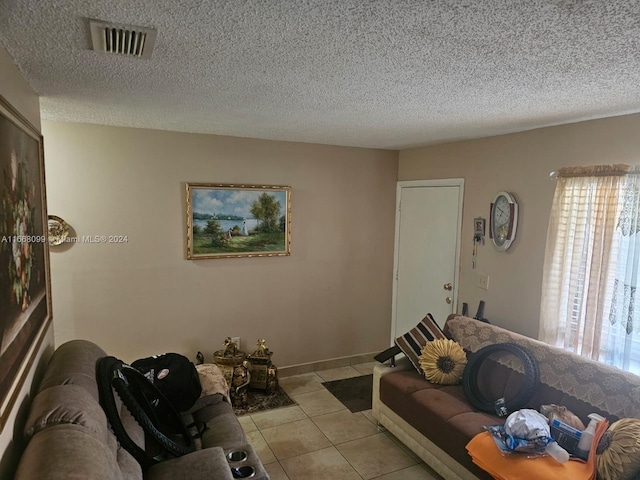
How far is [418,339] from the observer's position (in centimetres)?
320

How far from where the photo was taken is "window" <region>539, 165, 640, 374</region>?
241 centimetres

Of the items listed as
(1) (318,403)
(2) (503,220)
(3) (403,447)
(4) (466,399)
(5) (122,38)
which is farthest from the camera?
(1) (318,403)

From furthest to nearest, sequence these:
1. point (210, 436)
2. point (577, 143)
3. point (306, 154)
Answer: point (306, 154)
point (577, 143)
point (210, 436)

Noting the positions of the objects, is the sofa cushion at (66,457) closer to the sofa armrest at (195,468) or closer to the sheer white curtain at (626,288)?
the sofa armrest at (195,468)

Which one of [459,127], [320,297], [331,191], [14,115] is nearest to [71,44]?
[14,115]

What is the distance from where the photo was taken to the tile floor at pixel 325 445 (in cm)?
272

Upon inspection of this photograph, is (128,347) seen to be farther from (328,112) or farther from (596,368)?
(596,368)

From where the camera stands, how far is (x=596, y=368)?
2.34 meters

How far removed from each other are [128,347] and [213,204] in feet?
4.60

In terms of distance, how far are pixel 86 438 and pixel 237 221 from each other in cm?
244

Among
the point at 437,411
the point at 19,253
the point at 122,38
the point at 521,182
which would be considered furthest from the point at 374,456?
the point at 122,38

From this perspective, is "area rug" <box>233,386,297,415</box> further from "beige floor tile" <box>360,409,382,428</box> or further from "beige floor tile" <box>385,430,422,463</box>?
Result: "beige floor tile" <box>385,430,422,463</box>

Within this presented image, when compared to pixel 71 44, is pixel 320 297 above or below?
below

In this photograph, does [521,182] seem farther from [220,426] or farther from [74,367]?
[74,367]
